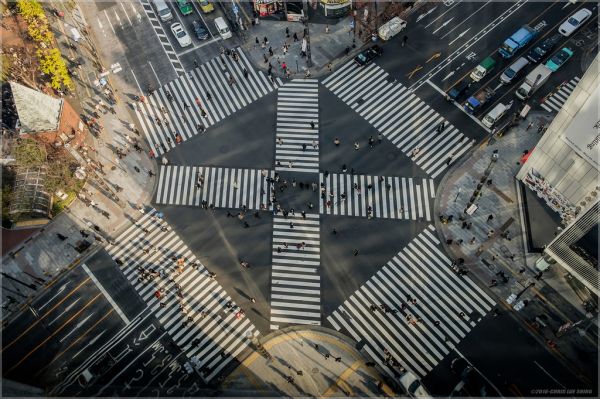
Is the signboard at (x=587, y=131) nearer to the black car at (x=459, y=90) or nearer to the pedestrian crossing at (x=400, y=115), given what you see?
the pedestrian crossing at (x=400, y=115)

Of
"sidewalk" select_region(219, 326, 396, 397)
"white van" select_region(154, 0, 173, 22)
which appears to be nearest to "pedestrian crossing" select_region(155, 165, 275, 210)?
"sidewalk" select_region(219, 326, 396, 397)

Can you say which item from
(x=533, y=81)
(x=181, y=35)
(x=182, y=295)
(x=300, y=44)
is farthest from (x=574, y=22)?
(x=182, y=295)

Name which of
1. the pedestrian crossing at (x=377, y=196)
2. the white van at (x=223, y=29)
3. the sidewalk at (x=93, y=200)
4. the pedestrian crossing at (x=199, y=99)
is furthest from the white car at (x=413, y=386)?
the white van at (x=223, y=29)

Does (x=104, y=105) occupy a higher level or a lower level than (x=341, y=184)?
higher

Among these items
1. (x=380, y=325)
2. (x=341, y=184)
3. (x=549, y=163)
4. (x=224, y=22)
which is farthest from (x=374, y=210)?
(x=224, y=22)

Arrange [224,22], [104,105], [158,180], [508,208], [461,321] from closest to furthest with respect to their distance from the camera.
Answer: [461,321]
[508,208]
[158,180]
[104,105]
[224,22]

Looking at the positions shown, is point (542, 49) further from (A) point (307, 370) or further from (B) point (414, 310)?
(A) point (307, 370)

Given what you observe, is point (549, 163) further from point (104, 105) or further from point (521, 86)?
point (104, 105)
